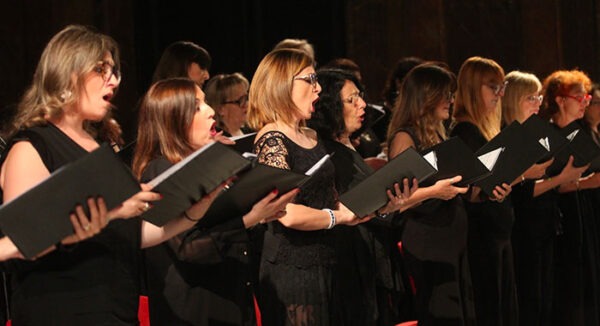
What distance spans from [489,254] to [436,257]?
0.49 metres

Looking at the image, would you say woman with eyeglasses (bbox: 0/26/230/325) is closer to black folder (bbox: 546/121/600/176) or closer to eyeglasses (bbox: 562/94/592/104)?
black folder (bbox: 546/121/600/176)

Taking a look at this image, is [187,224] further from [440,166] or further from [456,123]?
[456,123]

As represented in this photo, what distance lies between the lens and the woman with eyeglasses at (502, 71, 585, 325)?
6137 mm

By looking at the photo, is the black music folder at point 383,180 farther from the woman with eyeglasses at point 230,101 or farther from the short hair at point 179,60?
the short hair at point 179,60

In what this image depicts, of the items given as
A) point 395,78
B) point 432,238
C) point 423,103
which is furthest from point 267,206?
point 395,78

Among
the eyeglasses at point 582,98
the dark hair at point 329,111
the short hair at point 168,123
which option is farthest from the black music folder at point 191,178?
the eyeglasses at point 582,98

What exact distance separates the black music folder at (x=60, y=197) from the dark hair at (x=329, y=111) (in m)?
2.20

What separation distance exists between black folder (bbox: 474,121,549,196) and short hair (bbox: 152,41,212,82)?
178 cm

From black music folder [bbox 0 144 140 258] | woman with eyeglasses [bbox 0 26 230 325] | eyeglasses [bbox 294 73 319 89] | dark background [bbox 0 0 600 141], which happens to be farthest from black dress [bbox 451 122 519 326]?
black music folder [bbox 0 144 140 258]

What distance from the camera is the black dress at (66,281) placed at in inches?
122

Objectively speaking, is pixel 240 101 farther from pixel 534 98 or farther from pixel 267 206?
pixel 267 206

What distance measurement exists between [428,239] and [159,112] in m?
1.91

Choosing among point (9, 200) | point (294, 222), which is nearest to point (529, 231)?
point (294, 222)

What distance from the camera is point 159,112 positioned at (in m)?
3.86
